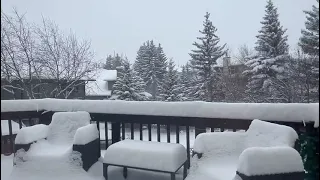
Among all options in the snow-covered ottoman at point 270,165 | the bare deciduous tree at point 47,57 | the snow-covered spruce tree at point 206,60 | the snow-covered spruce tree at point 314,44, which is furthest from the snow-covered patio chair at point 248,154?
the snow-covered spruce tree at point 206,60

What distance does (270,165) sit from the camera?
5.63ft

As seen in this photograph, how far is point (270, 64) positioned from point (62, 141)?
1105 cm

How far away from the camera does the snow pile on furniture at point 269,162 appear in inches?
66.9

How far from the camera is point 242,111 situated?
2559 mm

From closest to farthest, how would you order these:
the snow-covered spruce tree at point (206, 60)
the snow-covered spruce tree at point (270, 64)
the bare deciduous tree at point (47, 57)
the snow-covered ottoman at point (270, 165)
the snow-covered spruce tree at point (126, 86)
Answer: the snow-covered ottoman at point (270, 165)
the bare deciduous tree at point (47, 57)
the snow-covered spruce tree at point (270, 64)
the snow-covered spruce tree at point (126, 86)
the snow-covered spruce tree at point (206, 60)

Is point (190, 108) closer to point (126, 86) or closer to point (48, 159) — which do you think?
point (48, 159)

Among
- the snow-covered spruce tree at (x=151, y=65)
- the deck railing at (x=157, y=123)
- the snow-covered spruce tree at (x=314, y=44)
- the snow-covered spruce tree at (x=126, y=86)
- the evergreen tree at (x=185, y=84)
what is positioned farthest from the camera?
the snow-covered spruce tree at (x=151, y=65)

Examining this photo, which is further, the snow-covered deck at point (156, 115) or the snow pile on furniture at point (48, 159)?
the snow pile on furniture at point (48, 159)

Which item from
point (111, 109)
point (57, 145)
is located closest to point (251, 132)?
point (111, 109)

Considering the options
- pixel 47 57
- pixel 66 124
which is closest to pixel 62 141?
pixel 66 124

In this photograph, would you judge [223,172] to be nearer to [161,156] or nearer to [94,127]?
[161,156]

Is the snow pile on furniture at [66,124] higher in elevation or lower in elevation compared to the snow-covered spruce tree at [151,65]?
lower

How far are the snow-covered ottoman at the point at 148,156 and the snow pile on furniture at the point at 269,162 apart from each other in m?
0.68

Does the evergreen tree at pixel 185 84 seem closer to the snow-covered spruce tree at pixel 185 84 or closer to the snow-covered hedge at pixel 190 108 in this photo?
the snow-covered spruce tree at pixel 185 84
